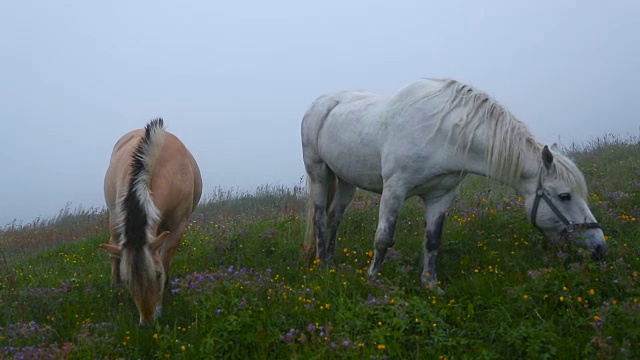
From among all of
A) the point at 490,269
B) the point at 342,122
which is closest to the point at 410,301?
the point at 490,269

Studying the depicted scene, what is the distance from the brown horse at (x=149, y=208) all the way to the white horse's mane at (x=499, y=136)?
2.62 metres

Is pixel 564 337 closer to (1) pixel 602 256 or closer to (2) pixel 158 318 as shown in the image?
(1) pixel 602 256

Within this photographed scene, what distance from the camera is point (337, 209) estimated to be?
694cm

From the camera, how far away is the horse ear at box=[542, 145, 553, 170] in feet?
16.2

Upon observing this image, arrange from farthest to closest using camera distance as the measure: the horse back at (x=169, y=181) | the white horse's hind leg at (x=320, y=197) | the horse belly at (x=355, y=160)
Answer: the white horse's hind leg at (x=320, y=197) < the horse belly at (x=355, y=160) < the horse back at (x=169, y=181)

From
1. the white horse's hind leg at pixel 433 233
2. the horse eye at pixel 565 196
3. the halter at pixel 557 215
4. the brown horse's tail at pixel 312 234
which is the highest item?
the horse eye at pixel 565 196

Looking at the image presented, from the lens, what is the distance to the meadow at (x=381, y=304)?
3.92m

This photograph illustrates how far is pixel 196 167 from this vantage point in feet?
22.9

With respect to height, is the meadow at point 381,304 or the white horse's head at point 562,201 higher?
the white horse's head at point 562,201

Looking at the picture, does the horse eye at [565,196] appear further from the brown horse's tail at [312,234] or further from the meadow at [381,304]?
the brown horse's tail at [312,234]

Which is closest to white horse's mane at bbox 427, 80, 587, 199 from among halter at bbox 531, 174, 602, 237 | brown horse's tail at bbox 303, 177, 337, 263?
halter at bbox 531, 174, 602, 237

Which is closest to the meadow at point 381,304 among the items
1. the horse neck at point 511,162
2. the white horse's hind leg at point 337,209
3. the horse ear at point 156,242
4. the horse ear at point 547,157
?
the white horse's hind leg at point 337,209

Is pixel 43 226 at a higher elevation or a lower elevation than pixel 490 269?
lower

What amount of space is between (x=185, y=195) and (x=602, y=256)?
3.88 metres
